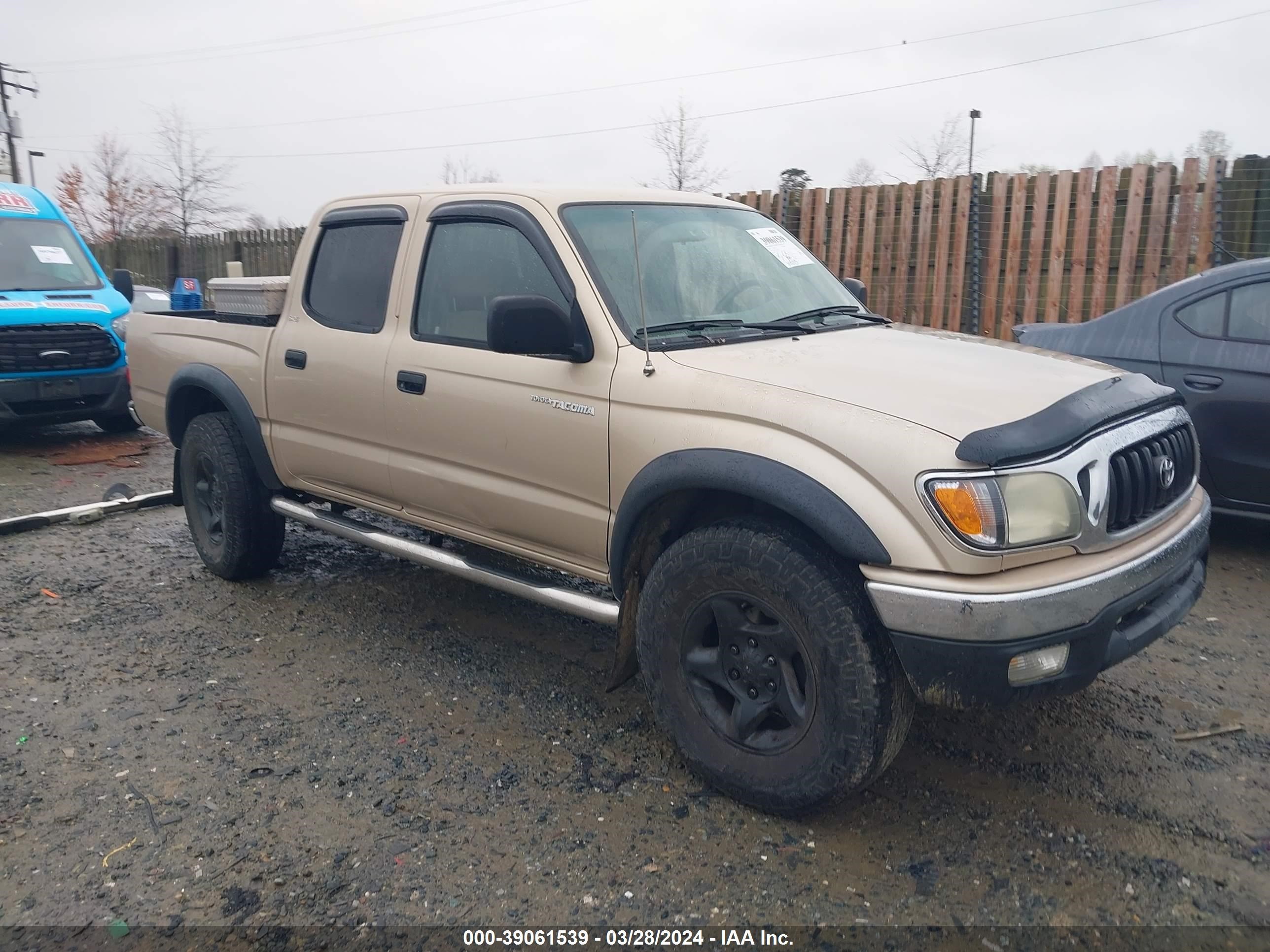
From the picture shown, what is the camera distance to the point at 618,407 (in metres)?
3.29

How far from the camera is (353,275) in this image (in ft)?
14.7

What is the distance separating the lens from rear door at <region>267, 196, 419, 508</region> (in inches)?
166

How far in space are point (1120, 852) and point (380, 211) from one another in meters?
3.75

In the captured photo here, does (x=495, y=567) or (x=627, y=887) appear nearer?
(x=627, y=887)

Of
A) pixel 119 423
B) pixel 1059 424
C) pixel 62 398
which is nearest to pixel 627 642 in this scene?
pixel 1059 424

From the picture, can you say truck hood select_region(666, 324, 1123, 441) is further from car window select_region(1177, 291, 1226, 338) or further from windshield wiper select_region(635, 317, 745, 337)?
car window select_region(1177, 291, 1226, 338)

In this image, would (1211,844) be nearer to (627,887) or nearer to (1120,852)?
(1120,852)

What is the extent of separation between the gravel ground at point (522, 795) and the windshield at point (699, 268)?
1565 millimetres

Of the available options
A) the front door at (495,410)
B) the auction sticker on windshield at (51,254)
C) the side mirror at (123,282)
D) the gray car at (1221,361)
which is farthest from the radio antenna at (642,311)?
the auction sticker on windshield at (51,254)

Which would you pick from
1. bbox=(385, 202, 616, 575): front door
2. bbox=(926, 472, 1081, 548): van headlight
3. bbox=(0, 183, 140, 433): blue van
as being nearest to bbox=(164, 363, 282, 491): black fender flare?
bbox=(385, 202, 616, 575): front door

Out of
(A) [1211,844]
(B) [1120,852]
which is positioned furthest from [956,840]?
(A) [1211,844]

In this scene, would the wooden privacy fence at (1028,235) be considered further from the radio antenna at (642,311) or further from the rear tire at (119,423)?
the rear tire at (119,423)

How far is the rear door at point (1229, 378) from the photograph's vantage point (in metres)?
5.09

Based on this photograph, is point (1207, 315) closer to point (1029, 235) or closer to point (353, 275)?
point (1029, 235)
